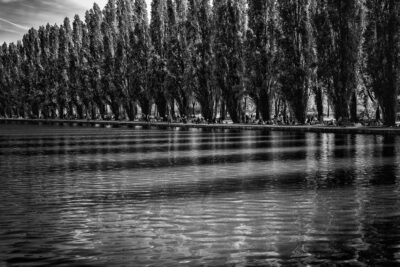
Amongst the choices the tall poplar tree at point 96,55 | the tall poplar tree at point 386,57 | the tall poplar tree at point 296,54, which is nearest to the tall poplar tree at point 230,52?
the tall poplar tree at point 296,54

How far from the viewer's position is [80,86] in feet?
291

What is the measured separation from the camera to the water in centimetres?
825

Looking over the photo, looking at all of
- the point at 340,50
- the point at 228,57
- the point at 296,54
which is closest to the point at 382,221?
the point at 340,50

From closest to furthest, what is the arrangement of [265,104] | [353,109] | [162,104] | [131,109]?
[353,109] → [265,104] → [162,104] → [131,109]

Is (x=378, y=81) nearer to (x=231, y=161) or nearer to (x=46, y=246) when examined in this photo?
(x=231, y=161)

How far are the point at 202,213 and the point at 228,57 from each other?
161 feet

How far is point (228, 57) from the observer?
197 feet

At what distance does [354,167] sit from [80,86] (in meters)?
72.5

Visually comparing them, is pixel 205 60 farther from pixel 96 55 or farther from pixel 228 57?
pixel 96 55

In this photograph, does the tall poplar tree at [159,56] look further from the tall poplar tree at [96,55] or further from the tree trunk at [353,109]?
the tree trunk at [353,109]

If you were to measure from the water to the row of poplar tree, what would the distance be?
25633mm

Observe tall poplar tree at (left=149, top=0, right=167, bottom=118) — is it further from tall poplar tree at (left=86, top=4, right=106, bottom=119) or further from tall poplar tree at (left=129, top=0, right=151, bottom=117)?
tall poplar tree at (left=86, top=4, right=106, bottom=119)

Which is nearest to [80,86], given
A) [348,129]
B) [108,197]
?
[348,129]

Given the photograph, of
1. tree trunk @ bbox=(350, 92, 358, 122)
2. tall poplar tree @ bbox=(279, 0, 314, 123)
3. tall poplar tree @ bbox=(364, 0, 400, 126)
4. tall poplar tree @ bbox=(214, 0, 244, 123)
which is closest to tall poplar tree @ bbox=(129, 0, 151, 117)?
tall poplar tree @ bbox=(214, 0, 244, 123)
